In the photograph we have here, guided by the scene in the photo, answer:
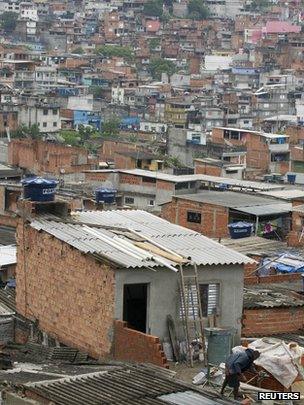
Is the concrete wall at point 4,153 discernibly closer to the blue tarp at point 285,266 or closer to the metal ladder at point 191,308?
the blue tarp at point 285,266

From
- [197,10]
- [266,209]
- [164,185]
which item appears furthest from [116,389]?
[197,10]

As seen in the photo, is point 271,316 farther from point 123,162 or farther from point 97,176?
point 123,162

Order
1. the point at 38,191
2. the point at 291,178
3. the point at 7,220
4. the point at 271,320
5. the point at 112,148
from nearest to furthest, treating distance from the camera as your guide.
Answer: the point at 271,320 → the point at 38,191 → the point at 7,220 → the point at 291,178 → the point at 112,148

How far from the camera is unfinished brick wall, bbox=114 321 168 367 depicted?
10688 mm

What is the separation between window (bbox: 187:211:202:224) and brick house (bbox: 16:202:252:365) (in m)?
9.99

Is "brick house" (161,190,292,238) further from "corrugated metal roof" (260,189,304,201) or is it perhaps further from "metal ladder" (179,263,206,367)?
"metal ladder" (179,263,206,367)

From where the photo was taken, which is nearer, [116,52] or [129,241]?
[129,241]

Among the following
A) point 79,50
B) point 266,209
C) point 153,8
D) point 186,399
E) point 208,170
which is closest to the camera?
point 186,399

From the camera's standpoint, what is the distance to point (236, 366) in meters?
9.32

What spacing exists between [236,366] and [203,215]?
13.4 metres

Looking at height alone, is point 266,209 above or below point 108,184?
above

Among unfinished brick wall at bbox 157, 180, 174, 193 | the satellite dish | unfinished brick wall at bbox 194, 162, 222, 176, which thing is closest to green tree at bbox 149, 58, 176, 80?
unfinished brick wall at bbox 194, 162, 222, 176

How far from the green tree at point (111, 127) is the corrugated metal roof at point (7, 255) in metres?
31.9

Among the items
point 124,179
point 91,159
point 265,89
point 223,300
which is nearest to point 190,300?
point 223,300
